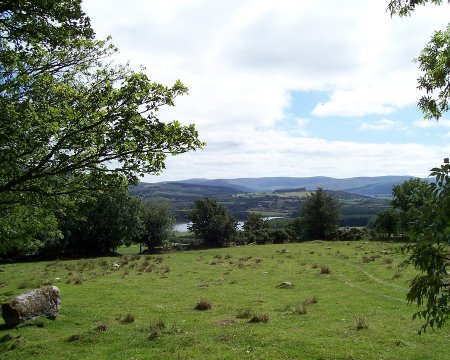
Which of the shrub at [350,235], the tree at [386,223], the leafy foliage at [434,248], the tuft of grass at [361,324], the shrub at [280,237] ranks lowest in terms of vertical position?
the shrub at [280,237]

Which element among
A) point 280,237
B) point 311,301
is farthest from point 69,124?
point 280,237

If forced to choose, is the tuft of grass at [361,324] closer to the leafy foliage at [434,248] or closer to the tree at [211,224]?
the leafy foliage at [434,248]

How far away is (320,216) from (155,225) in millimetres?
34925

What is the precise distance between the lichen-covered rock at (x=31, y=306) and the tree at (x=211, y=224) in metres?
61.1

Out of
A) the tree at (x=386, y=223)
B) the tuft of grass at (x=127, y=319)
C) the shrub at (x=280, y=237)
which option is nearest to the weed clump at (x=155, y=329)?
the tuft of grass at (x=127, y=319)

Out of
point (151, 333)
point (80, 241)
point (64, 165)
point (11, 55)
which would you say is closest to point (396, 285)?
point (151, 333)

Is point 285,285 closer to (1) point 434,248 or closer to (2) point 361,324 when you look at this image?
(2) point 361,324

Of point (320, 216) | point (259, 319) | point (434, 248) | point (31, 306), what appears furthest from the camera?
point (320, 216)

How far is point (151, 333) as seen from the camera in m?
15.7

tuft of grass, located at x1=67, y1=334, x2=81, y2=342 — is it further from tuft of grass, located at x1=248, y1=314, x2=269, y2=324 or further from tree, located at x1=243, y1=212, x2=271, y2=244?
tree, located at x1=243, y1=212, x2=271, y2=244

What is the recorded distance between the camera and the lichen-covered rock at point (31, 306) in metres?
18.0

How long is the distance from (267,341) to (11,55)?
12290 millimetres

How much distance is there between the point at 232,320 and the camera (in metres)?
17.7

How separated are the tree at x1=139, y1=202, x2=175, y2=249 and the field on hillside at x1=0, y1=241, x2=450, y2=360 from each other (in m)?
44.5
